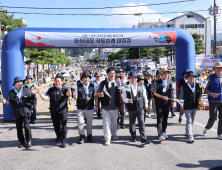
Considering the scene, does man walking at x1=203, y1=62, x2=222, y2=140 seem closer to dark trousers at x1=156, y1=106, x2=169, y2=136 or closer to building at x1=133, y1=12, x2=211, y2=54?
dark trousers at x1=156, y1=106, x2=169, y2=136

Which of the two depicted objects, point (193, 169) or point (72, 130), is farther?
point (72, 130)

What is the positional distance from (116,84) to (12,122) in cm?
531

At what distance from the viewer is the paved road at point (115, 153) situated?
4.63 metres

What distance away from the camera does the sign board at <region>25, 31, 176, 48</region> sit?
9672 millimetres

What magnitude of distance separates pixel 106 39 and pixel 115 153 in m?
5.96

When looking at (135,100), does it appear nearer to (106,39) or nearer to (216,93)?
(216,93)

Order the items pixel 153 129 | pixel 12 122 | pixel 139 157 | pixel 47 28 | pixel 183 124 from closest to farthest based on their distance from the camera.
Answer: pixel 139 157 → pixel 153 129 → pixel 183 124 → pixel 12 122 → pixel 47 28

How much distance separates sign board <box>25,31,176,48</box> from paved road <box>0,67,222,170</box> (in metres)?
4.29

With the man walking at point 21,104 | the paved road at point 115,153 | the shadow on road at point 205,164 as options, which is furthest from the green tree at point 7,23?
the shadow on road at point 205,164

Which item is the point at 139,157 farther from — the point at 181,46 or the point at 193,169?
the point at 181,46

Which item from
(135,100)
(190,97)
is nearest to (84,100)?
(135,100)

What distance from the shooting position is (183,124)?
8227mm

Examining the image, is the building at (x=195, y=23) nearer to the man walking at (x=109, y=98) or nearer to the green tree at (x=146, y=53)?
the green tree at (x=146, y=53)

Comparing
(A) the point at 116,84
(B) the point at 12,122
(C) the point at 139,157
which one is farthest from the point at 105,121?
(B) the point at 12,122
